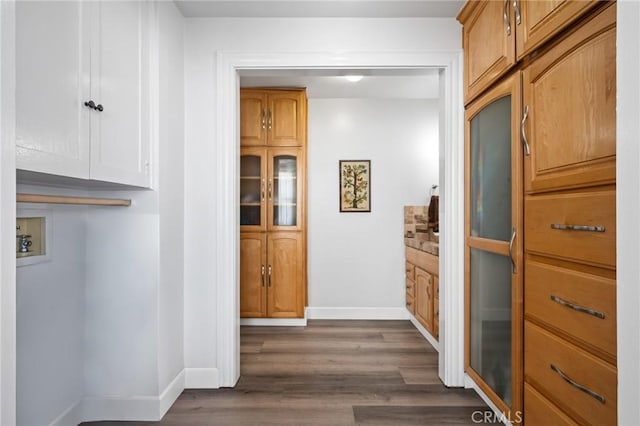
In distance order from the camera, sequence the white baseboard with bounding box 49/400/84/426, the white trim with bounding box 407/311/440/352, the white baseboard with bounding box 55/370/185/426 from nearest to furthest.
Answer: the white baseboard with bounding box 49/400/84/426 → the white baseboard with bounding box 55/370/185/426 → the white trim with bounding box 407/311/440/352

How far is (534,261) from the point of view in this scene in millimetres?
1681


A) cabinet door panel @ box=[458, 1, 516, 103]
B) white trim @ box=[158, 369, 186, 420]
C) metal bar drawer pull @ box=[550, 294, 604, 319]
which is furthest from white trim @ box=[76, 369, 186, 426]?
cabinet door panel @ box=[458, 1, 516, 103]

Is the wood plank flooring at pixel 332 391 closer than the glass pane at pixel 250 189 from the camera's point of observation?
Yes

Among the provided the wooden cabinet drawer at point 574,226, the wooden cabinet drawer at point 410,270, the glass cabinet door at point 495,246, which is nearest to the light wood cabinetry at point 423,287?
the wooden cabinet drawer at point 410,270

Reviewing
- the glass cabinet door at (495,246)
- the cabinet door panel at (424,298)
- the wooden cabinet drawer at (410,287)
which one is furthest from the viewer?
the wooden cabinet drawer at (410,287)

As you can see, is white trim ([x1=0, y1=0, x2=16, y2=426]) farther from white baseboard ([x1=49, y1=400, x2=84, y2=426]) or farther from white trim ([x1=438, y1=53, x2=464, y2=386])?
white trim ([x1=438, y1=53, x2=464, y2=386])

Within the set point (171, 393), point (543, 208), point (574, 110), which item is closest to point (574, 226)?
point (543, 208)

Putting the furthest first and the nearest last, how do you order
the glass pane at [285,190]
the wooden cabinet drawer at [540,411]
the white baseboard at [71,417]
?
the glass pane at [285,190] < the white baseboard at [71,417] < the wooden cabinet drawer at [540,411]

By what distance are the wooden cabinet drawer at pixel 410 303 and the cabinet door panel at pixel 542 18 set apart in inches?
105

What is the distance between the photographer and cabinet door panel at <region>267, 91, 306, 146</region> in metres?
3.92

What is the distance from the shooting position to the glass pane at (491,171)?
191 cm

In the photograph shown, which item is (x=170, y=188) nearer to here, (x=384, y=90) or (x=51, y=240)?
(x=51, y=240)

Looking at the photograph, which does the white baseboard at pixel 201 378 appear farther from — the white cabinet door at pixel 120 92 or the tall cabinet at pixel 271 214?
the tall cabinet at pixel 271 214

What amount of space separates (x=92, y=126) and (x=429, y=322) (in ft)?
9.38
